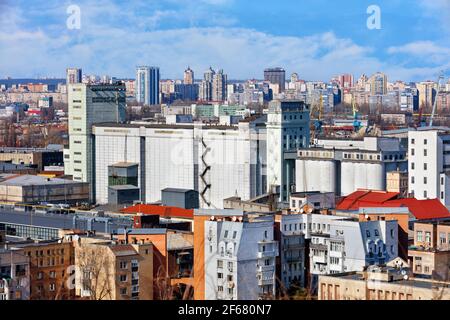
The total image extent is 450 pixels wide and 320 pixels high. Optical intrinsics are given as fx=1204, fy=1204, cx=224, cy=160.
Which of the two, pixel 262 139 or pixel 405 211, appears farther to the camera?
pixel 262 139

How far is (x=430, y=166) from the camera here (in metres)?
11.2

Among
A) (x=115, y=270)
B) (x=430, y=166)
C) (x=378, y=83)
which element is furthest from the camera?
(x=378, y=83)

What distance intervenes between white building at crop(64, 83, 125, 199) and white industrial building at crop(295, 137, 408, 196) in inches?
129

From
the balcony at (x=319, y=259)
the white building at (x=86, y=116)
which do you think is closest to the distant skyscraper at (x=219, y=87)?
the white building at (x=86, y=116)

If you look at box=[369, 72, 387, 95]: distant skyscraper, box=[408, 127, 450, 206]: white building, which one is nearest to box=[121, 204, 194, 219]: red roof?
box=[408, 127, 450, 206]: white building

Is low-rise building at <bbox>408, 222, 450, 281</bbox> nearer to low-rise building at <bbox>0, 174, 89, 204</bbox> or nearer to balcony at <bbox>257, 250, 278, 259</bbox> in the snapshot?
balcony at <bbox>257, 250, 278, 259</bbox>

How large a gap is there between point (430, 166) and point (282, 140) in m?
1.88

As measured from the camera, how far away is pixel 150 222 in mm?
8977

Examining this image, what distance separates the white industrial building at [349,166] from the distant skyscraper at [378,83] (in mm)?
22274

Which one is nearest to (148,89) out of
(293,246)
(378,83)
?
(378,83)

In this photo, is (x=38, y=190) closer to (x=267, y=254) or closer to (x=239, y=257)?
(x=267, y=254)
